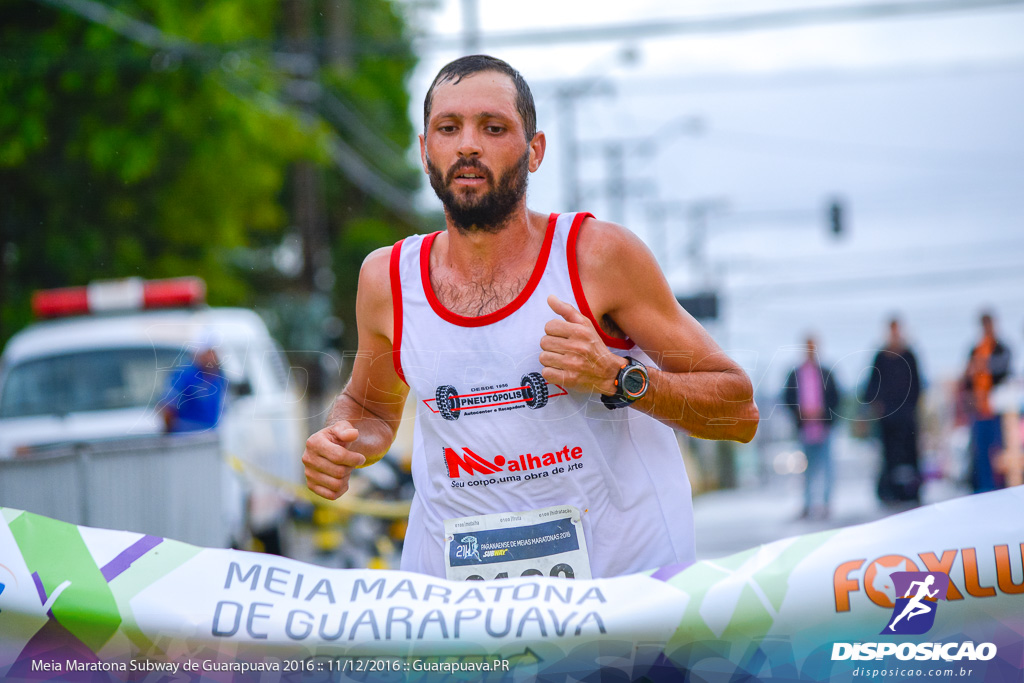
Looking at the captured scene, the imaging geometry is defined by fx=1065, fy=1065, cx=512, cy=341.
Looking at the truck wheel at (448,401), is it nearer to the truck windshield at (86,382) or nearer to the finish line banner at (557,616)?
the finish line banner at (557,616)

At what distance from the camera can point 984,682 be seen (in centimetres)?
191

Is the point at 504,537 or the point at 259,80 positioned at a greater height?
the point at 259,80

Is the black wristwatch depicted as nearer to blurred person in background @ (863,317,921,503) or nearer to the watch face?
the watch face

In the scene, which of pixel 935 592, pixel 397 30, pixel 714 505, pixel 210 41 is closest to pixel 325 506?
pixel 210 41

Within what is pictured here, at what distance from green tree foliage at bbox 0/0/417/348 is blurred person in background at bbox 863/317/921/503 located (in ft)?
20.6

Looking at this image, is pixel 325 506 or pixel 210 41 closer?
pixel 325 506

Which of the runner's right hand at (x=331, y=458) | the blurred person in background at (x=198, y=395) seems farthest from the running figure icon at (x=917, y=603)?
the blurred person in background at (x=198, y=395)

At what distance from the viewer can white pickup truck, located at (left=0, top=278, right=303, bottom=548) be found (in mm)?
7734

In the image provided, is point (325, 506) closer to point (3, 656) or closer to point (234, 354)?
point (234, 354)

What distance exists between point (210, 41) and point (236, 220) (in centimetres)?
340

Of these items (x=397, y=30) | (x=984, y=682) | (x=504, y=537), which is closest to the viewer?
(x=984, y=682)

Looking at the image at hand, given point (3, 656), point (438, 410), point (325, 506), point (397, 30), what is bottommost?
point (325, 506)

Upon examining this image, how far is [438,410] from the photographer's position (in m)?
2.44

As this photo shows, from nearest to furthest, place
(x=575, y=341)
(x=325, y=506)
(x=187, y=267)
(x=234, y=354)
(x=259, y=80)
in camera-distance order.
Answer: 1. (x=575, y=341)
2. (x=234, y=354)
3. (x=325, y=506)
4. (x=259, y=80)
5. (x=187, y=267)
